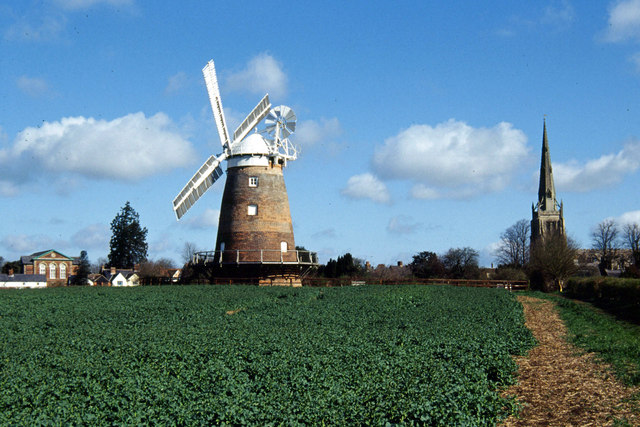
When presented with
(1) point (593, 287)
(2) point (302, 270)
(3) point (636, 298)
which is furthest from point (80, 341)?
(1) point (593, 287)

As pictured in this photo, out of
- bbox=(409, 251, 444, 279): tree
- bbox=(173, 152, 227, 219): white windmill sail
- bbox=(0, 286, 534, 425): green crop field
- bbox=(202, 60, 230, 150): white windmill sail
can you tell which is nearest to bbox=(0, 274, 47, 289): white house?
bbox=(409, 251, 444, 279): tree

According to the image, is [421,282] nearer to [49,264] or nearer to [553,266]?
[553,266]

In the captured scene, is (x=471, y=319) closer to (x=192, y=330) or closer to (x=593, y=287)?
(x=192, y=330)

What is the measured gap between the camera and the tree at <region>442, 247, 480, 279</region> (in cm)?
7731

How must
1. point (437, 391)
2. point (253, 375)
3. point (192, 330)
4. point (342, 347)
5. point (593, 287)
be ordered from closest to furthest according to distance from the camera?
1. point (437, 391)
2. point (253, 375)
3. point (342, 347)
4. point (192, 330)
5. point (593, 287)

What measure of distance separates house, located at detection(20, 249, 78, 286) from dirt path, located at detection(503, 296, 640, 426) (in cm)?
10682

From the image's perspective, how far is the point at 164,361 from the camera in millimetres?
13133

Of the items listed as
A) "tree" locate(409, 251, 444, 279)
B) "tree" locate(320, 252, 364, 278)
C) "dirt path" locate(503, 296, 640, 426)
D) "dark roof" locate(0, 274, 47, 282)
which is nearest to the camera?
"dirt path" locate(503, 296, 640, 426)

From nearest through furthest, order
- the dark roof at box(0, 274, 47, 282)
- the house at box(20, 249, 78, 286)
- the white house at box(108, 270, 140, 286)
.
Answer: the dark roof at box(0, 274, 47, 282)
the white house at box(108, 270, 140, 286)
the house at box(20, 249, 78, 286)

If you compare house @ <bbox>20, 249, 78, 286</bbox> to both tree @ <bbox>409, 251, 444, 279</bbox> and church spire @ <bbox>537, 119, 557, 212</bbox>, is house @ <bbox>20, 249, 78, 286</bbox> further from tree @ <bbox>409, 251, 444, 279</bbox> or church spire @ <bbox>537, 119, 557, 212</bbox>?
church spire @ <bbox>537, 119, 557, 212</bbox>

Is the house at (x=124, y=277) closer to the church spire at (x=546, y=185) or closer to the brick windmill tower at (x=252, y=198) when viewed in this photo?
the brick windmill tower at (x=252, y=198)

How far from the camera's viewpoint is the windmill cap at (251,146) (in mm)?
45375

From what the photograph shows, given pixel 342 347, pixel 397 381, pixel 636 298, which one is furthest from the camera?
pixel 636 298

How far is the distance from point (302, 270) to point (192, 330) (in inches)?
1182
